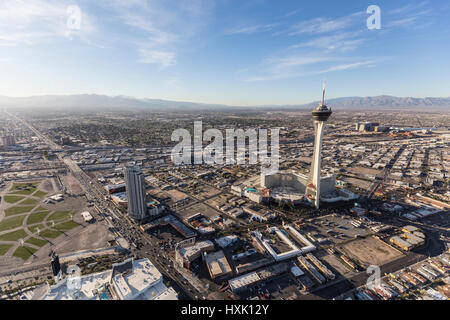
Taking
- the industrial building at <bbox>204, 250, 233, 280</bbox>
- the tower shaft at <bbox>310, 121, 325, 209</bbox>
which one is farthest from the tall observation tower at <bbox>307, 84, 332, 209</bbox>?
the industrial building at <bbox>204, 250, 233, 280</bbox>

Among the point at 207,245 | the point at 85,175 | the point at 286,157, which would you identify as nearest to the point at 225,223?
the point at 207,245

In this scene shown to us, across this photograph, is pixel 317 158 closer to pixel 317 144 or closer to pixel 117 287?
pixel 317 144

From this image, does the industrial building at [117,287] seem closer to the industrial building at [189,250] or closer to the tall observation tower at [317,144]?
the industrial building at [189,250]

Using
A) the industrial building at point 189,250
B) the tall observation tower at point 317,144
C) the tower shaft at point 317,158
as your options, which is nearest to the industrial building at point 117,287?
the industrial building at point 189,250

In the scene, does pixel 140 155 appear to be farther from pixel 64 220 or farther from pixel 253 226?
pixel 253 226

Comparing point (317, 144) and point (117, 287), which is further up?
point (317, 144)

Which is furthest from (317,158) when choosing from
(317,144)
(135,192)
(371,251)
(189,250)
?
(135,192)

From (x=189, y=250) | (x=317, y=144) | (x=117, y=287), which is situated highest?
(x=317, y=144)
